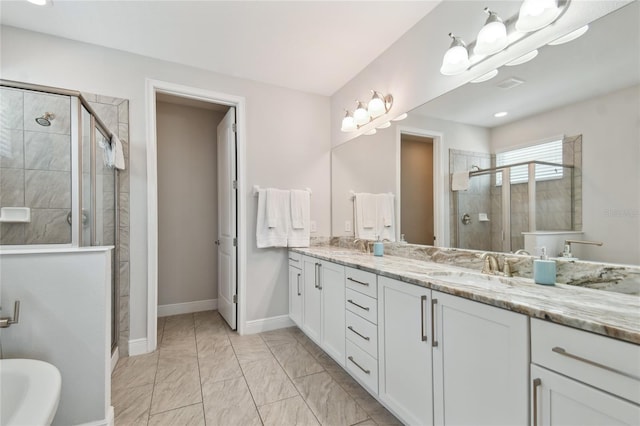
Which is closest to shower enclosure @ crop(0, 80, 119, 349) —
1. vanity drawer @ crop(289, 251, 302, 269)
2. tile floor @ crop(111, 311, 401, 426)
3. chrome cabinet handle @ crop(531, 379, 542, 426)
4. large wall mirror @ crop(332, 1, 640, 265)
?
tile floor @ crop(111, 311, 401, 426)

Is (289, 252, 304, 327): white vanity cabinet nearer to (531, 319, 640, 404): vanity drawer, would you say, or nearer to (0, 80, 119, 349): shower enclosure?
(0, 80, 119, 349): shower enclosure

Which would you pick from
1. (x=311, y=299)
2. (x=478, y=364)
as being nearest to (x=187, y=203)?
(x=311, y=299)

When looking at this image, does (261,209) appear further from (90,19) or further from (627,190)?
(627,190)

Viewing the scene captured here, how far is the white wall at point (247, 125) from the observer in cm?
223

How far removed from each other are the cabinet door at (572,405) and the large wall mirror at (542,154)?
0.67m

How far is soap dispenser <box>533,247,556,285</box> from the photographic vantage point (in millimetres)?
1266

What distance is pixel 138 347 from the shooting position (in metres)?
2.43

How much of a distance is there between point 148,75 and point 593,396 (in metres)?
3.36

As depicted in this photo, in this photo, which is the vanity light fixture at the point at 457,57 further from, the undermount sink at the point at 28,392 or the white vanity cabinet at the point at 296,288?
the undermount sink at the point at 28,392

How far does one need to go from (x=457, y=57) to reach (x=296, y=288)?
89.6 inches

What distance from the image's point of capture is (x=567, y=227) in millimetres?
1317

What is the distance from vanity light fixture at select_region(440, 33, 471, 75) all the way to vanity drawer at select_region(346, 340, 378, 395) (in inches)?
71.3

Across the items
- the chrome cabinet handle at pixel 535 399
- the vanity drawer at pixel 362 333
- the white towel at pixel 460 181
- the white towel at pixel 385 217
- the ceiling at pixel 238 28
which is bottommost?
the vanity drawer at pixel 362 333

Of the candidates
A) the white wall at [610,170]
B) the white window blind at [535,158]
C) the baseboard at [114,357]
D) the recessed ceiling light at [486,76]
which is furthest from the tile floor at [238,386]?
the recessed ceiling light at [486,76]
